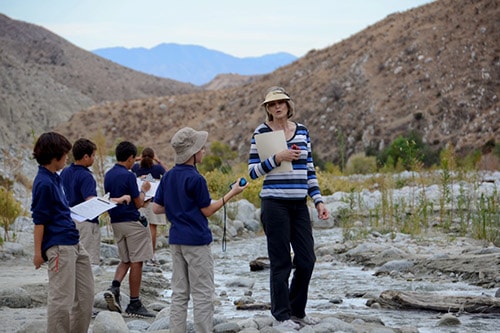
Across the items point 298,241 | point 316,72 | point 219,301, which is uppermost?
point 316,72

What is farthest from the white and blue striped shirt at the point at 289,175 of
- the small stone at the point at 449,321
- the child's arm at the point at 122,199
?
the small stone at the point at 449,321

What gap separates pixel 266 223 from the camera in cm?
649

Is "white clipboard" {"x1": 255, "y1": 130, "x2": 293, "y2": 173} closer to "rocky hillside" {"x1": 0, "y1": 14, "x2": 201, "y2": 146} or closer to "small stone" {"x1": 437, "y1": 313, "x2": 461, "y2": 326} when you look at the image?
"small stone" {"x1": 437, "y1": 313, "x2": 461, "y2": 326}

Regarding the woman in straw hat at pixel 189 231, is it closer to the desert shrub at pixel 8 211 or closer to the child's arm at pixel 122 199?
the child's arm at pixel 122 199

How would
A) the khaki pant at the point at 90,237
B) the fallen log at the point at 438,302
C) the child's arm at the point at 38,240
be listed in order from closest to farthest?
the child's arm at the point at 38,240 < the khaki pant at the point at 90,237 < the fallen log at the point at 438,302

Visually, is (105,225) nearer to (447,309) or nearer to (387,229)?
(387,229)

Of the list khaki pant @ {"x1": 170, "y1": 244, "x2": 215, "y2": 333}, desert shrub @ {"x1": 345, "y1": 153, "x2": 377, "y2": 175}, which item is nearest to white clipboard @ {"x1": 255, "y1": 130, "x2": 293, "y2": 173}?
khaki pant @ {"x1": 170, "y1": 244, "x2": 215, "y2": 333}

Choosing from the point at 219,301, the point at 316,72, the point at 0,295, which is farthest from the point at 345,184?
the point at 316,72

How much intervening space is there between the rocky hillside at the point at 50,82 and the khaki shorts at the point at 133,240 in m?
39.0

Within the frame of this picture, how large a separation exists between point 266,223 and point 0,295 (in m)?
3.14

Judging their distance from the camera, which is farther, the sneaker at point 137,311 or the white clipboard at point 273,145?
the sneaker at point 137,311

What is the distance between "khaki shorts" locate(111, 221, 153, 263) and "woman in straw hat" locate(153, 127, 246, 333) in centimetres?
173

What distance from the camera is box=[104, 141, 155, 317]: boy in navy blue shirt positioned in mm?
7453

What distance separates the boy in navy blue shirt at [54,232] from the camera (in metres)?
5.43
